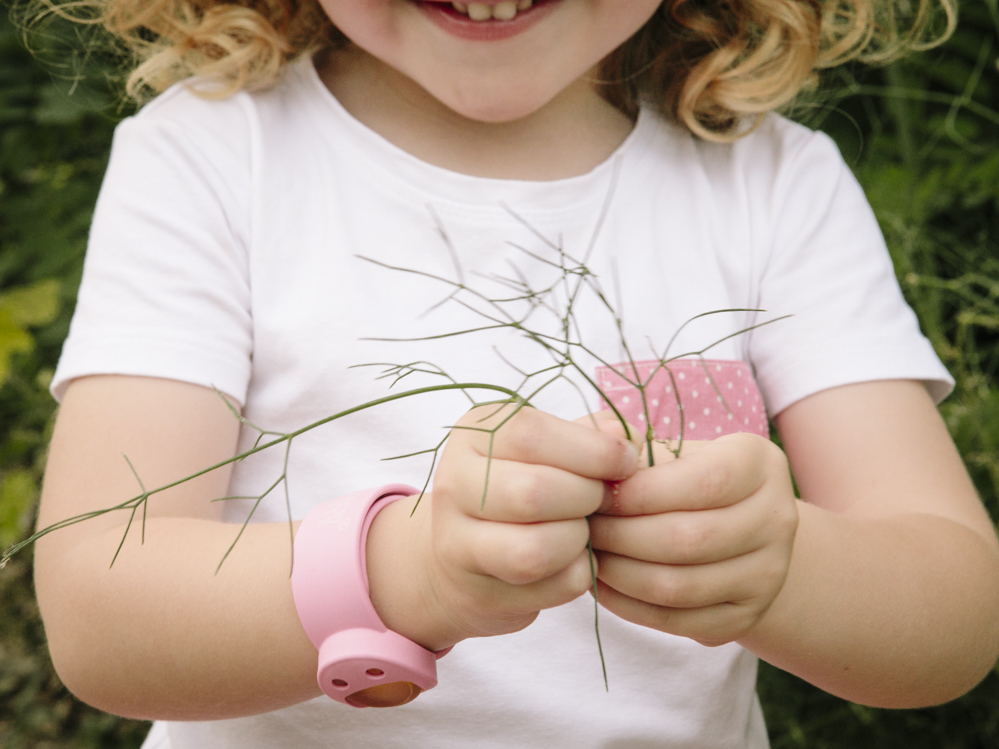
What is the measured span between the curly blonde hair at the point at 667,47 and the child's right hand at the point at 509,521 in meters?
0.57

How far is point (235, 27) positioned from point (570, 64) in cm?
38

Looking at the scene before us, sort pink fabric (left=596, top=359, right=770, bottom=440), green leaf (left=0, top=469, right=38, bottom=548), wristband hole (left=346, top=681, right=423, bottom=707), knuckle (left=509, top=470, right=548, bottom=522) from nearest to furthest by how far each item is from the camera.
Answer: knuckle (left=509, top=470, right=548, bottom=522), wristband hole (left=346, top=681, right=423, bottom=707), pink fabric (left=596, top=359, right=770, bottom=440), green leaf (left=0, top=469, right=38, bottom=548)

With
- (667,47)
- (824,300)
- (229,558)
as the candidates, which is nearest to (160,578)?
(229,558)

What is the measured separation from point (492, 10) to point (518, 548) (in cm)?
50

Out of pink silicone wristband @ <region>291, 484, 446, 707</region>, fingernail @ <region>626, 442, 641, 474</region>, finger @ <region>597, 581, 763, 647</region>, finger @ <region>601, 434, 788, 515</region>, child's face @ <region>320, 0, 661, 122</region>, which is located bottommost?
pink silicone wristband @ <region>291, 484, 446, 707</region>

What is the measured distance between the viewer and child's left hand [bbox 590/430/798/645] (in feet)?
1.73

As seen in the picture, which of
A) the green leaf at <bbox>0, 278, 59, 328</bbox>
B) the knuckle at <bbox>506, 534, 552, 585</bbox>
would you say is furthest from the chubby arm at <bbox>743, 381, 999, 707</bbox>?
the green leaf at <bbox>0, 278, 59, 328</bbox>

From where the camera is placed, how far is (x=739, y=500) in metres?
0.55

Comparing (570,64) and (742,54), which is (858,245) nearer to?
(742,54)

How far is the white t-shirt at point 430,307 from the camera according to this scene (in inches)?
32.4

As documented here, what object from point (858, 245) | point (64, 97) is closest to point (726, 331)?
point (858, 245)

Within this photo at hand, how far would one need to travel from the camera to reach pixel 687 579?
542 mm

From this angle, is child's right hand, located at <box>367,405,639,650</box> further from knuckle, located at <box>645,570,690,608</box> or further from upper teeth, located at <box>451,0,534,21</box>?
upper teeth, located at <box>451,0,534,21</box>

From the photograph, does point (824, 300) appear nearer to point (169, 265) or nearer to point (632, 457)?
point (632, 457)
